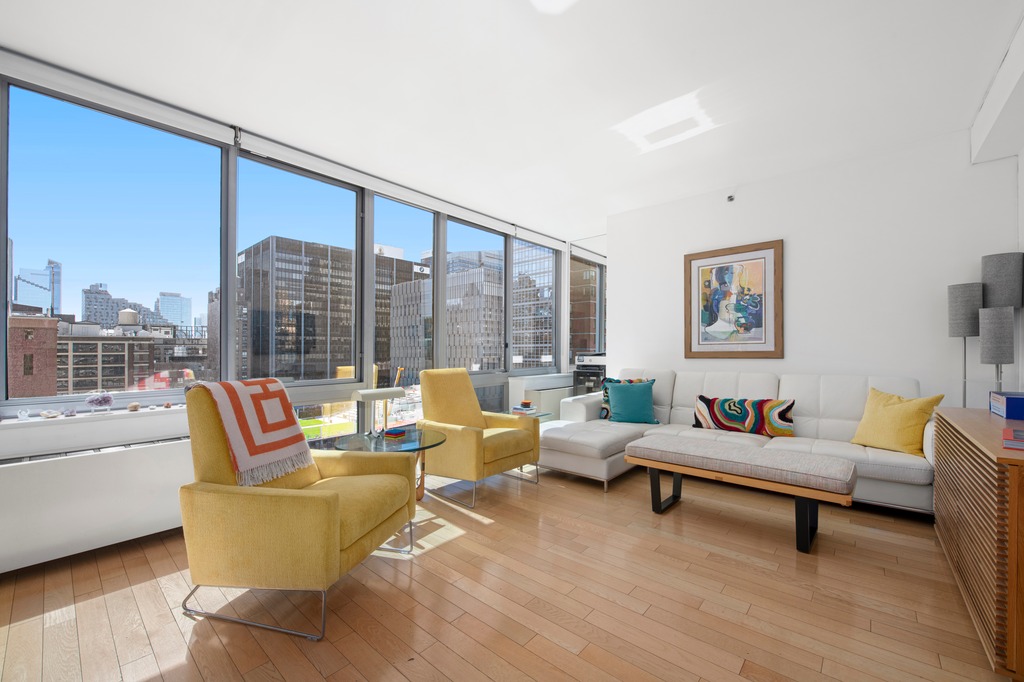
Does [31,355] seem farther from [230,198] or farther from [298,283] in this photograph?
[298,283]

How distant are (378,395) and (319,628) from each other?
7.54ft

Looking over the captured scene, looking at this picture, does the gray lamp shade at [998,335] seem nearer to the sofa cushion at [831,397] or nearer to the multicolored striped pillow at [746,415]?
the sofa cushion at [831,397]

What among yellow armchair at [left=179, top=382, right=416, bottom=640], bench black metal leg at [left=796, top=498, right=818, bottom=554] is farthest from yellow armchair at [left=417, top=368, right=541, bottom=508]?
bench black metal leg at [left=796, top=498, right=818, bottom=554]

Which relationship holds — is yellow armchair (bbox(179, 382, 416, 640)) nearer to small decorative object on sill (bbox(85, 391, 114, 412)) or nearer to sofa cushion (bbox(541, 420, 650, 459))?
small decorative object on sill (bbox(85, 391, 114, 412))

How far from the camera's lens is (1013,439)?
1.64m

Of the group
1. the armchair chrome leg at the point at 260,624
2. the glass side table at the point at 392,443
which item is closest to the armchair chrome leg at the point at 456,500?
the glass side table at the point at 392,443

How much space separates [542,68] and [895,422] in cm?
335

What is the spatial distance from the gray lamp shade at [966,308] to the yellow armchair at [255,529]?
4054 millimetres

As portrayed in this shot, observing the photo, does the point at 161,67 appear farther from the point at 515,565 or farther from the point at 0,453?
the point at 515,565

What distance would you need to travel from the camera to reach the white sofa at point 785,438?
9.70 feet

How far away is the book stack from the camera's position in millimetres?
1616

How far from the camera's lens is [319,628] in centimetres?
185

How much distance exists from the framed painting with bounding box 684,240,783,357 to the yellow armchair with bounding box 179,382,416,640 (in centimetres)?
377

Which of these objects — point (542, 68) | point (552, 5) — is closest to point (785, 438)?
point (542, 68)
